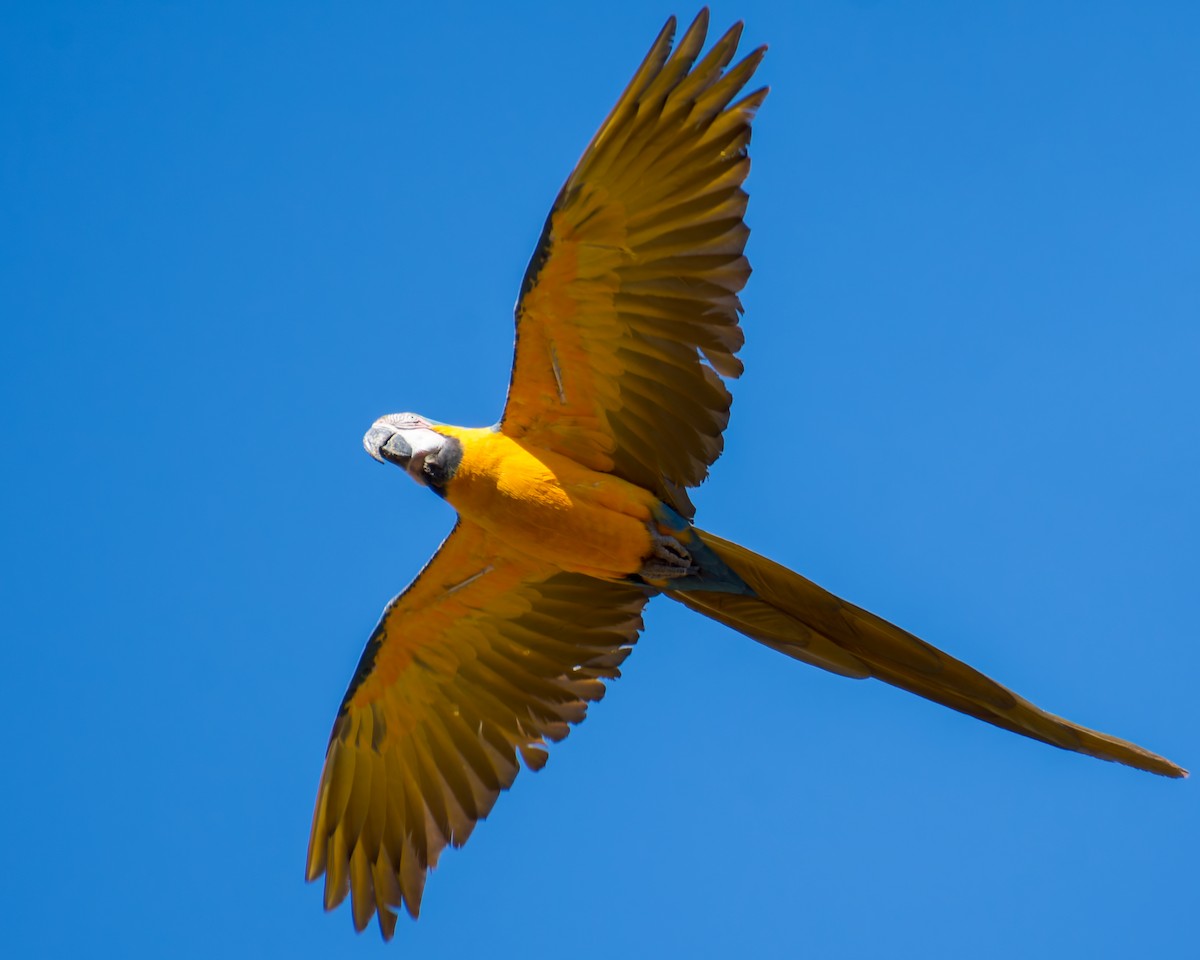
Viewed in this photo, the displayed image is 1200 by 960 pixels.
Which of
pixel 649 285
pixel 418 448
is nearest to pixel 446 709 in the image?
pixel 418 448

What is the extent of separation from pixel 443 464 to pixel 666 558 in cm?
121

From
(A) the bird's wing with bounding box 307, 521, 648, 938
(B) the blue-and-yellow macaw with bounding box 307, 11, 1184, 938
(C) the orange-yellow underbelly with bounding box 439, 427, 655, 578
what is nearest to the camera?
(B) the blue-and-yellow macaw with bounding box 307, 11, 1184, 938

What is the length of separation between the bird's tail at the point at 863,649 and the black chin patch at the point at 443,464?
4.17ft

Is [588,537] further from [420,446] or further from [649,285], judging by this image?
[649,285]

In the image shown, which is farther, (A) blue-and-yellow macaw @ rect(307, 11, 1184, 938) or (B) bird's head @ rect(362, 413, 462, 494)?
(B) bird's head @ rect(362, 413, 462, 494)

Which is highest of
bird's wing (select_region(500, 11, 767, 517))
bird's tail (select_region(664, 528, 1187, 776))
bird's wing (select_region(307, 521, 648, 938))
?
bird's wing (select_region(500, 11, 767, 517))

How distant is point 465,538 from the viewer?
6.57 m

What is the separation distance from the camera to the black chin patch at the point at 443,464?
614cm

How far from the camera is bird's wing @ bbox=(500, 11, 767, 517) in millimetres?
5605

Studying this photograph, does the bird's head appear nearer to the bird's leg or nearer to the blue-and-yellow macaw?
the blue-and-yellow macaw

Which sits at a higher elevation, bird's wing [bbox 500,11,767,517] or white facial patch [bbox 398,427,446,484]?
bird's wing [bbox 500,11,767,517]

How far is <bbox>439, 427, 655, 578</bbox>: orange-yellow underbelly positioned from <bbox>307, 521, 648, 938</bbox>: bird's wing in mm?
546

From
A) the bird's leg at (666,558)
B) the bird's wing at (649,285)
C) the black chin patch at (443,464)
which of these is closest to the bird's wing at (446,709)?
the bird's leg at (666,558)

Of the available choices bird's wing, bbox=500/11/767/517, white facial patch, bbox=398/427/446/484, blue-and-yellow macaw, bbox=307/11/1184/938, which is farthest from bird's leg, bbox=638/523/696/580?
white facial patch, bbox=398/427/446/484
